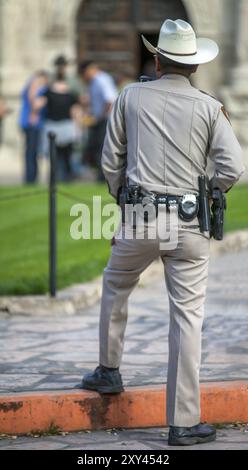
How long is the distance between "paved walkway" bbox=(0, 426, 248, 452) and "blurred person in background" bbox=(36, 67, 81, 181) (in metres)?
12.9

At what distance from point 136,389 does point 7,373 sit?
38.3 inches

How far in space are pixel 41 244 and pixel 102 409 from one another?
654cm

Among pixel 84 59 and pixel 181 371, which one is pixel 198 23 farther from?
pixel 181 371

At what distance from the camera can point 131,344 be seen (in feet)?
30.7

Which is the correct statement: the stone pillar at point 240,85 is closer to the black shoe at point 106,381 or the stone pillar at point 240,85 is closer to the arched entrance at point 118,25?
the arched entrance at point 118,25

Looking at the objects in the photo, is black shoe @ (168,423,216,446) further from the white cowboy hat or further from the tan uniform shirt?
the white cowboy hat

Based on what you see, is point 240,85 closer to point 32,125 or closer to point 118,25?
point 118,25

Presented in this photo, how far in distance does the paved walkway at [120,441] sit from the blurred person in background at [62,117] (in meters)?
12.9

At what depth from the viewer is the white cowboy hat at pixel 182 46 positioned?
284 inches

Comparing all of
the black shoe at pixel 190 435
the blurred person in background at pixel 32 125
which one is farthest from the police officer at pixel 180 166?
the blurred person in background at pixel 32 125

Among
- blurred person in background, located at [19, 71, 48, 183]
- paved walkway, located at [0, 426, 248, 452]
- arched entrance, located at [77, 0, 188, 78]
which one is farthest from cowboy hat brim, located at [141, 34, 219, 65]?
arched entrance, located at [77, 0, 188, 78]
